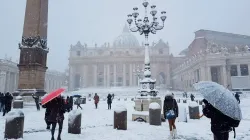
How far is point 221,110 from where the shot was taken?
375 centimetres

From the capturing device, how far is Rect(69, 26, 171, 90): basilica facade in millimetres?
77562

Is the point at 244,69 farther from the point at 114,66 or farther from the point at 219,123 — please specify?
the point at 219,123

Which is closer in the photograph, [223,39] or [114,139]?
[114,139]

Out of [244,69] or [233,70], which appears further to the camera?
[233,70]

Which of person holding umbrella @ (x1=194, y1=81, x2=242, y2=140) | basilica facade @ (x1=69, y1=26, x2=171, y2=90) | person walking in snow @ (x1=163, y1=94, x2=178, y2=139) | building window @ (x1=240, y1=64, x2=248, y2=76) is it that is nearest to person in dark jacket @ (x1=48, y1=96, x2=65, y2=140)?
person walking in snow @ (x1=163, y1=94, x2=178, y2=139)

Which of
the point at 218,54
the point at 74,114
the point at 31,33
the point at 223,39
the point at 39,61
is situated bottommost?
the point at 74,114

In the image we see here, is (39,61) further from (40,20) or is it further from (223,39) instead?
(223,39)

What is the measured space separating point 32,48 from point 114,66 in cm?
6363

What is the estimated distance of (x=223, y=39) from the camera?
64938 mm

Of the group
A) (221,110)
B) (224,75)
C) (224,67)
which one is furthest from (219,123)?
(224,75)

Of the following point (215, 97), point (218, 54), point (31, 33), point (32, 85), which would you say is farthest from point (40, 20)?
point (218, 54)

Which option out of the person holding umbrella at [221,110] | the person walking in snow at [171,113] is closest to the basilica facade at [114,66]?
the person walking in snow at [171,113]

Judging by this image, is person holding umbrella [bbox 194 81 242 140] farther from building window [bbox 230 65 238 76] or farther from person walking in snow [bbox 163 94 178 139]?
building window [bbox 230 65 238 76]

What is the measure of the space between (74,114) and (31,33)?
9.61m
